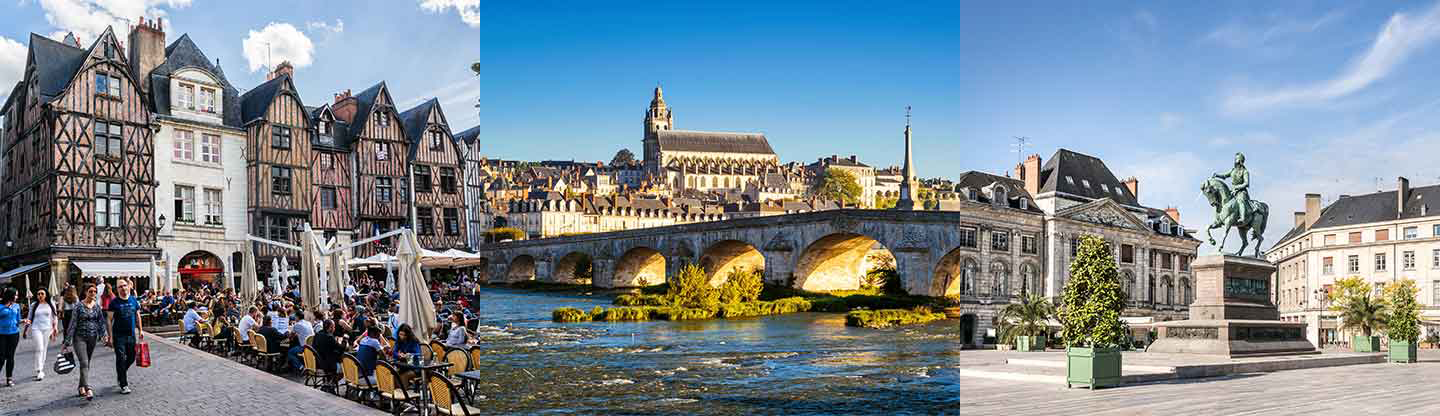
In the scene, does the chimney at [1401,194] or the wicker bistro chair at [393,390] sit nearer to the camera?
the wicker bistro chair at [393,390]

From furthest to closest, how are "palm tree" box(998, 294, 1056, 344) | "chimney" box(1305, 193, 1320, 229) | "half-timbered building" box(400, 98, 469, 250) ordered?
1. "chimney" box(1305, 193, 1320, 229)
2. "palm tree" box(998, 294, 1056, 344)
3. "half-timbered building" box(400, 98, 469, 250)

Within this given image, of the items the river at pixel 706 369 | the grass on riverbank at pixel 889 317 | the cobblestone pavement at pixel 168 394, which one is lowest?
the cobblestone pavement at pixel 168 394

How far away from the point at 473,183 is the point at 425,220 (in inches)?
73.9

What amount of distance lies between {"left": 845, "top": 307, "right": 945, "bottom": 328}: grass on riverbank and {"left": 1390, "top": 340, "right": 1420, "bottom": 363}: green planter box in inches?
698

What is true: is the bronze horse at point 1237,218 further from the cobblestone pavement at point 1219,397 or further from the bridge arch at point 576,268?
the bridge arch at point 576,268

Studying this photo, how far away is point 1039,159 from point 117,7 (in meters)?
47.4

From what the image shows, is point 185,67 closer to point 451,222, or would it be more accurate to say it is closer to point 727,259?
point 451,222

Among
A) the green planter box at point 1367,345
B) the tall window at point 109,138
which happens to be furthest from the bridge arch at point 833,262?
the green planter box at point 1367,345

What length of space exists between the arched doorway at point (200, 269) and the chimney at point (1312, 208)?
66.5 meters

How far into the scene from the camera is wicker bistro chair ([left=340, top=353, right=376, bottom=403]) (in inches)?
323

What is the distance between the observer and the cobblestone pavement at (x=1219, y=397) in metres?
9.60

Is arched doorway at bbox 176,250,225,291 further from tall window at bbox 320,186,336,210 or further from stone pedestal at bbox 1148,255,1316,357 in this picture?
stone pedestal at bbox 1148,255,1316,357

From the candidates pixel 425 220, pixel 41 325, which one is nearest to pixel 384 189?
pixel 425 220

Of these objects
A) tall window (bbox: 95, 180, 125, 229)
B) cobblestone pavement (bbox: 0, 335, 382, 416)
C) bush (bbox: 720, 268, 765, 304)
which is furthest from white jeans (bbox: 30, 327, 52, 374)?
bush (bbox: 720, 268, 765, 304)
